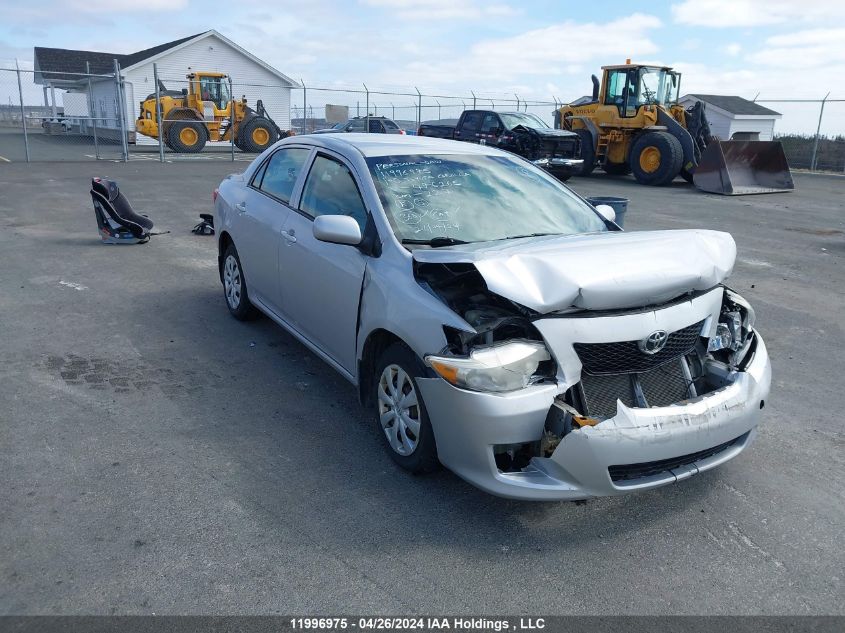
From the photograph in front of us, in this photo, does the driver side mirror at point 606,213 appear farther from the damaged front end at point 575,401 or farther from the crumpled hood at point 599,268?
the damaged front end at point 575,401

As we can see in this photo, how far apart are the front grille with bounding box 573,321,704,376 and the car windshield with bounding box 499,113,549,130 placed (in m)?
18.5

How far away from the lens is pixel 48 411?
429 cm

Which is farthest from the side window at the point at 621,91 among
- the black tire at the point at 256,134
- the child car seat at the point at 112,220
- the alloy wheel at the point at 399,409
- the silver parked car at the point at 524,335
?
the alloy wheel at the point at 399,409

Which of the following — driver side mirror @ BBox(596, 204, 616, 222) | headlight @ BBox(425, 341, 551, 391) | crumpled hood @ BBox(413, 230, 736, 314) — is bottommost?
headlight @ BBox(425, 341, 551, 391)

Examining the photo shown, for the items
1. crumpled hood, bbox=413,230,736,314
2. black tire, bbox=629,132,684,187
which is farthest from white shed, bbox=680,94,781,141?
crumpled hood, bbox=413,230,736,314

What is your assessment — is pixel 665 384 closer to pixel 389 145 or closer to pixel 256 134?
pixel 389 145

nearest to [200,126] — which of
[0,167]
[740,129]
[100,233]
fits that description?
[0,167]

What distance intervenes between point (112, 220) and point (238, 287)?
4.25 meters

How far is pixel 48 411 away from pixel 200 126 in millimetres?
24763

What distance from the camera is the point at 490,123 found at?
21438 millimetres

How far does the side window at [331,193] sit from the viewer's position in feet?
13.9

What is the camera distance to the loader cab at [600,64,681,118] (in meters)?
19.2

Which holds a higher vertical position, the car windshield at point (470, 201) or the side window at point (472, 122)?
the side window at point (472, 122)

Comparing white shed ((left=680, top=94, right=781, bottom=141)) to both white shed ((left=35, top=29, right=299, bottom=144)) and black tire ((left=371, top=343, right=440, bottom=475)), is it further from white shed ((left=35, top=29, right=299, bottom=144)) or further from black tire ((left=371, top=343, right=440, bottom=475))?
black tire ((left=371, top=343, right=440, bottom=475))
